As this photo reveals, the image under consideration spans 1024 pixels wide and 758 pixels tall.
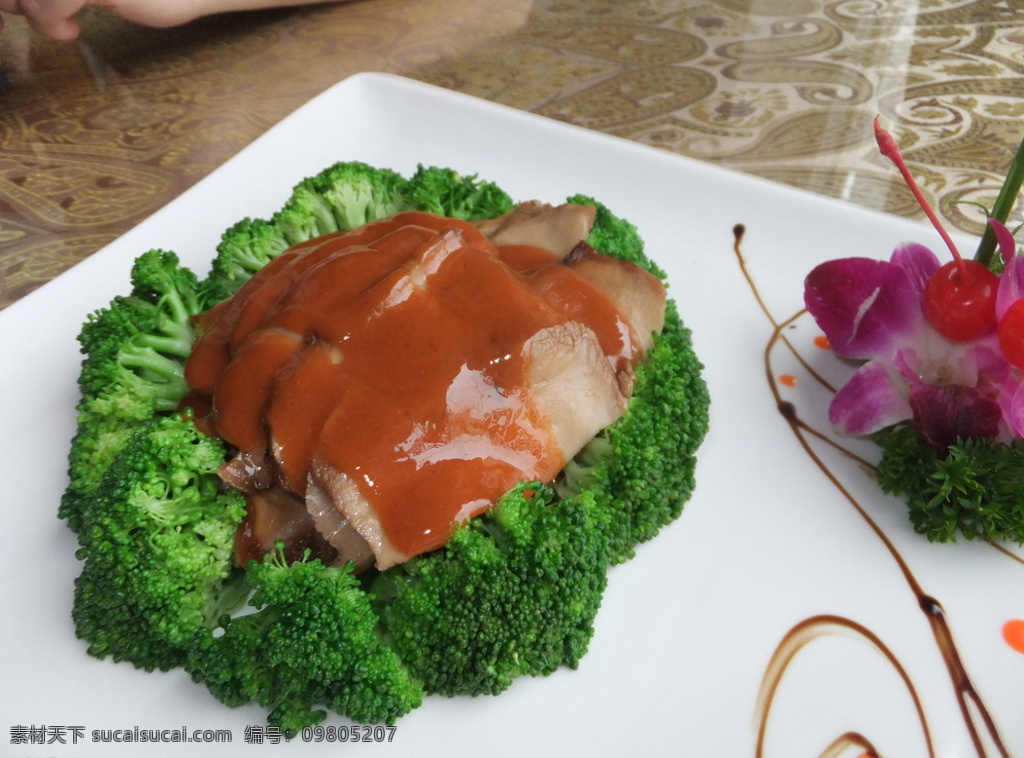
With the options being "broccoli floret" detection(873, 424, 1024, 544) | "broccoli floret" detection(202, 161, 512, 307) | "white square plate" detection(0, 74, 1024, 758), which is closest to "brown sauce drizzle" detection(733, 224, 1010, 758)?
"white square plate" detection(0, 74, 1024, 758)

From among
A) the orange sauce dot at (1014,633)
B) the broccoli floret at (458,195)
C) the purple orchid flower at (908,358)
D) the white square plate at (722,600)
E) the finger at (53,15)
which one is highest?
the finger at (53,15)

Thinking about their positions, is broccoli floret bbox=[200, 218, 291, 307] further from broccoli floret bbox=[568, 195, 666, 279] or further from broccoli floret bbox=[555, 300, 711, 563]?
broccoli floret bbox=[555, 300, 711, 563]

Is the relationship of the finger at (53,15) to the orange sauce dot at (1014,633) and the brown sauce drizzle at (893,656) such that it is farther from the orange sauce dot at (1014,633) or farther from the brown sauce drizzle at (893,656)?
the orange sauce dot at (1014,633)

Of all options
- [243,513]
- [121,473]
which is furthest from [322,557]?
[121,473]

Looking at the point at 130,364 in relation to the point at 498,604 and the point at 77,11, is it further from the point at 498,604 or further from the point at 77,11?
the point at 77,11

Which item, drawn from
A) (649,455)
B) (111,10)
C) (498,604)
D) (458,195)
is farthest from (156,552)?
(111,10)

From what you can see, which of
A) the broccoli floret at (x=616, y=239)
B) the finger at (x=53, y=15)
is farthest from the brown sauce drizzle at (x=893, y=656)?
the finger at (x=53, y=15)

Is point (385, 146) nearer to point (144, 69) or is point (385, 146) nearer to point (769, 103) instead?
point (144, 69)
